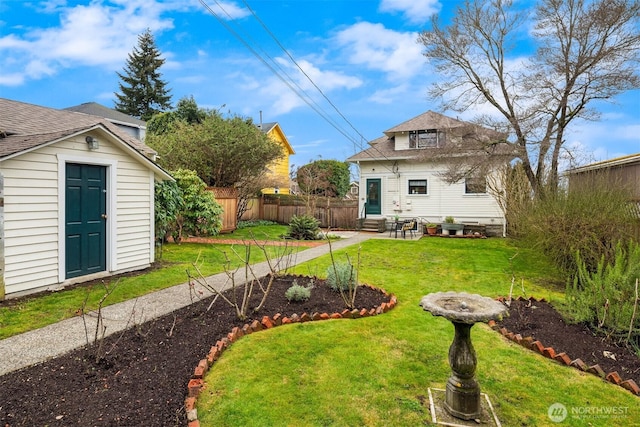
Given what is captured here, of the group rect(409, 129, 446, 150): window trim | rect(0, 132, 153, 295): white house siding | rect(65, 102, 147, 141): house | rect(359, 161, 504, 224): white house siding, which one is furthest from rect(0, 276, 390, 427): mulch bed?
rect(65, 102, 147, 141): house

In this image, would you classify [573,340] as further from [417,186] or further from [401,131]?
[401,131]

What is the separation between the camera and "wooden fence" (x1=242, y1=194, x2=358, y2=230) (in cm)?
1823

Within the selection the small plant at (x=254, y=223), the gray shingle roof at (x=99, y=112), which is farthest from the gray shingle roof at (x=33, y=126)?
the gray shingle roof at (x=99, y=112)

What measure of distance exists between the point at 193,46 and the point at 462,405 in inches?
438

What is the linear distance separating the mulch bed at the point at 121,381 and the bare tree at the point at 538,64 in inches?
341

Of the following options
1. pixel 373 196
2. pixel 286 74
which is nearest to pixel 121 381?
pixel 286 74

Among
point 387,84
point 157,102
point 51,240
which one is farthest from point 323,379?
point 157,102

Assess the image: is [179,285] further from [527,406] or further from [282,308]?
[527,406]

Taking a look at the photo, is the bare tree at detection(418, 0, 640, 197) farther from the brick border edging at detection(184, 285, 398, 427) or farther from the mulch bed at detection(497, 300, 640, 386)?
the brick border edging at detection(184, 285, 398, 427)

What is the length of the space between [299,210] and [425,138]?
24.8ft

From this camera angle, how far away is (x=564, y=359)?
3602 mm

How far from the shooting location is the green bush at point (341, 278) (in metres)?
5.48

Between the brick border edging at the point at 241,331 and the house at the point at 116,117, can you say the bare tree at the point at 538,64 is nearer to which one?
the brick border edging at the point at 241,331

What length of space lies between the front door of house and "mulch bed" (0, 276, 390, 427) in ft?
44.6
